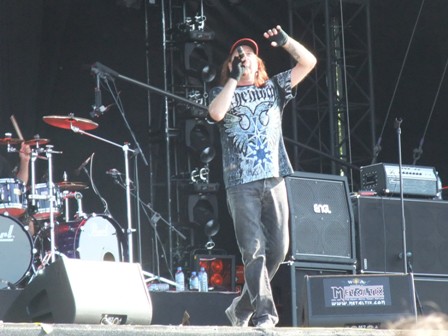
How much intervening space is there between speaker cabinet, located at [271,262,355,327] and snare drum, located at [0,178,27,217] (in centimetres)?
300

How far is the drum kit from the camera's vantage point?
9.00 meters

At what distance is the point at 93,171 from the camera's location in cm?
1206

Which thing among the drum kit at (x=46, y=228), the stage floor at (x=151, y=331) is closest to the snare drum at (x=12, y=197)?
the drum kit at (x=46, y=228)

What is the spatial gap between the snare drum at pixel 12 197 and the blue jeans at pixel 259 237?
4.16m

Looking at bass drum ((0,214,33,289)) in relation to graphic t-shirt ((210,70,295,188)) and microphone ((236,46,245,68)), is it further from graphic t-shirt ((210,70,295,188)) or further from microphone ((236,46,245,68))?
microphone ((236,46,245,68))

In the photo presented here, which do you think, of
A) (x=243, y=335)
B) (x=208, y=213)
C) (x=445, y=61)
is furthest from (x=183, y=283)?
(x=243, y=335)

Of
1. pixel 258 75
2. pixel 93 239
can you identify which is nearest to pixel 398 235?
pixel 258 75

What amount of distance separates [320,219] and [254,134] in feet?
6.81

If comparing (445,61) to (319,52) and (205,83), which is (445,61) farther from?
(205,83)

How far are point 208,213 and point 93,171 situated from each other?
230 centimetres

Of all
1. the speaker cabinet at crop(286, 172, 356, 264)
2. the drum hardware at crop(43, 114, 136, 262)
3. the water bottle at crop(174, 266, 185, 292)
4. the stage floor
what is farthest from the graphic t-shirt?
the drum hardware at crop(43, 114, 136, 262)

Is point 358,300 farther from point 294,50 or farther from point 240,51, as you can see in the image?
point 240,51

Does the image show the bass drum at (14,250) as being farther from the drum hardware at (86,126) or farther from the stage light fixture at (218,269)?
the stage light fixture at (218,269)

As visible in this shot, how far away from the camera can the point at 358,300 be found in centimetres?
645
